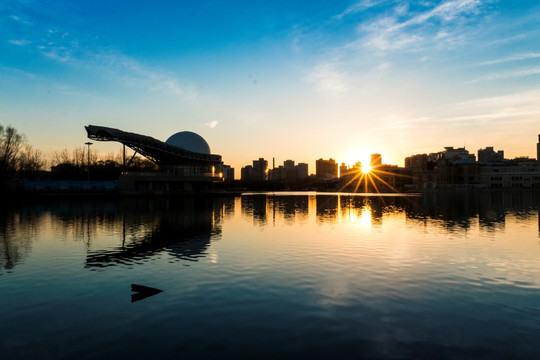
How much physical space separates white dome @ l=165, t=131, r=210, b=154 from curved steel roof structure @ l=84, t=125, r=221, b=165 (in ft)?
22.8

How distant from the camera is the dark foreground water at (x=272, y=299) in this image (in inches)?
380

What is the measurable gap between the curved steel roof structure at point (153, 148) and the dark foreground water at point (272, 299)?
229 feet

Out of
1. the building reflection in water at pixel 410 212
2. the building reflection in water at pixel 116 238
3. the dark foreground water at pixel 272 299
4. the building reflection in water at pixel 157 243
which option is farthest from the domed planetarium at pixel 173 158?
the dark foreground water at pixel 272 299

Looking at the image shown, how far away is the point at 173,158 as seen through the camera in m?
109

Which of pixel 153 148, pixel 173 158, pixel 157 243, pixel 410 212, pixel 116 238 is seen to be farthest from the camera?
pixel 173 158

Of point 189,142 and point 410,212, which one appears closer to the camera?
point 410,212

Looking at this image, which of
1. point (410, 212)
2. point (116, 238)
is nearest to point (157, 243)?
point (116, 238)

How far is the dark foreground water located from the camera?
380 inches

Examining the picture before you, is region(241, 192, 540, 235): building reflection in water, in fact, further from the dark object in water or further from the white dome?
A: the white dome

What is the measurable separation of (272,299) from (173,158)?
10039 centimetres

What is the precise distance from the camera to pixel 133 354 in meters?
9.18

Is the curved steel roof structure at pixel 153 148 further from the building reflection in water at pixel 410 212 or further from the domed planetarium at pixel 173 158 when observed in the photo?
the building reflection in water at pixel 410 212

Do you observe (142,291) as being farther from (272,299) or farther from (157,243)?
(157,243)

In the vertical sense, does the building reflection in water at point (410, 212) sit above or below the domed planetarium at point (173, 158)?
below
